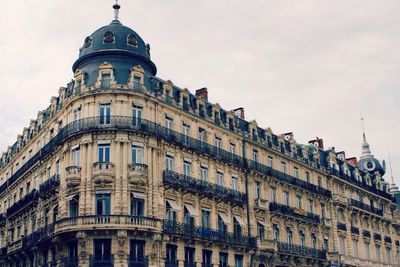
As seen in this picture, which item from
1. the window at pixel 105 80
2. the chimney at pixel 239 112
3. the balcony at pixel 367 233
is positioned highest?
the chimney at pixel 239 112

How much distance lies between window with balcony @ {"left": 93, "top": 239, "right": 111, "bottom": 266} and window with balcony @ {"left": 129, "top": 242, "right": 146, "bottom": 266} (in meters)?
1.35

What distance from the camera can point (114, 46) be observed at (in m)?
41.6

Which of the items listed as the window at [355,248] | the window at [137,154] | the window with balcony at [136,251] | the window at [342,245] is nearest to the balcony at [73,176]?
the window at [137,154]

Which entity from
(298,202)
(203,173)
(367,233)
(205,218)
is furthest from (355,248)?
(203,173)

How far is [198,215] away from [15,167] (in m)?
20.6

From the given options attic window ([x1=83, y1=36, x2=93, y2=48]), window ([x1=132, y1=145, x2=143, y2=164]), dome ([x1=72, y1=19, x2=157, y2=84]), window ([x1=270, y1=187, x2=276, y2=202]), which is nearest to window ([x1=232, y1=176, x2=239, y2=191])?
window ([x1=270, y1=187, x2=276, y2=202])

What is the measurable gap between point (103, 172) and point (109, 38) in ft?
32.3

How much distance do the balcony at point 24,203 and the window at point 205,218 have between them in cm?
1236

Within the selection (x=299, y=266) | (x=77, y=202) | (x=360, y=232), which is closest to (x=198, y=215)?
(x=77, y=202)

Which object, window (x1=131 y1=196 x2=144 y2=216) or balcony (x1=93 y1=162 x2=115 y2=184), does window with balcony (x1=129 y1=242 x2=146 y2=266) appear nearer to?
window (x1=131 y1=196 x2=144 y2=216)

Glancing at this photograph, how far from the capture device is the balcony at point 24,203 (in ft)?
149

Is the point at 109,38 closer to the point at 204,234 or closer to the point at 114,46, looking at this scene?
the point at 114,46

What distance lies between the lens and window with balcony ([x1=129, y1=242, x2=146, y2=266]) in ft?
121

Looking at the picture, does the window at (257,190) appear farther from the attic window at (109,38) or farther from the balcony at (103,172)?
the attic window at (109,38)
